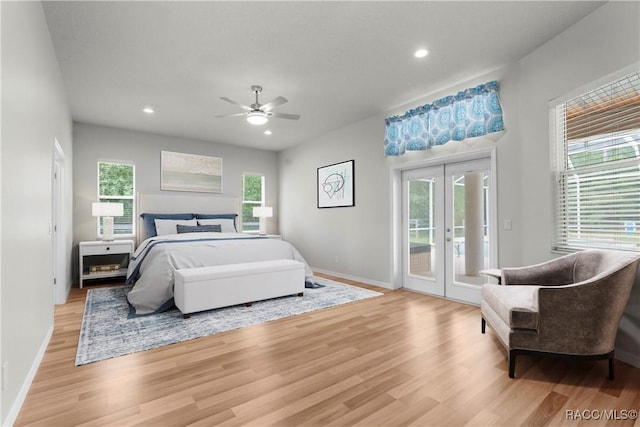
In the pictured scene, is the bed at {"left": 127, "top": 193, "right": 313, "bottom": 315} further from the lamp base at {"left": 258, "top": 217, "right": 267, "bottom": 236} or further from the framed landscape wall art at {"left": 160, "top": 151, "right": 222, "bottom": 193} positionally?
the lamp base at {"left": 258, "top": 217, "right": 267, "bottom": 236}

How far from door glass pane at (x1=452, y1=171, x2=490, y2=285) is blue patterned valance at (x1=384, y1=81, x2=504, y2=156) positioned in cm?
54

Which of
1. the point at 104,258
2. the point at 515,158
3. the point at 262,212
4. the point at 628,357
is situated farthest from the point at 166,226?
the point at 628,357

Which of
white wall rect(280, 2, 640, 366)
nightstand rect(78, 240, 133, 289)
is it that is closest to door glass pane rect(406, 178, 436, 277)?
white wall rect(280, 2, 640, 366)

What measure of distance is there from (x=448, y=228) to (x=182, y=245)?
3.43m

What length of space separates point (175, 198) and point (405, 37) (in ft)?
16.3

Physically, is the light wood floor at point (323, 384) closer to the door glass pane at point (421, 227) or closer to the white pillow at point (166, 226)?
the door glass pane at point (421, 227)

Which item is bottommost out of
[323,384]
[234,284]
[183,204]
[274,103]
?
[323,384]

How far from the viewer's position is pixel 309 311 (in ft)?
12.1

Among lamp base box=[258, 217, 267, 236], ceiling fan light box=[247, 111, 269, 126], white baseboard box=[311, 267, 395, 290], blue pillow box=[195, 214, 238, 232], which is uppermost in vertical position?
ceiling fan light box=[247, 111, 269, 126]

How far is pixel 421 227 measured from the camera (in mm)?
4594

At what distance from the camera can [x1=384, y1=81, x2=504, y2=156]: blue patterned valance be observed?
11.7 ft

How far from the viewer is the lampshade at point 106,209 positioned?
16.7 feet

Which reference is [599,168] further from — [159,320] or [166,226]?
[166,226]

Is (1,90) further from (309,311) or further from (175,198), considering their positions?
(175,198)
